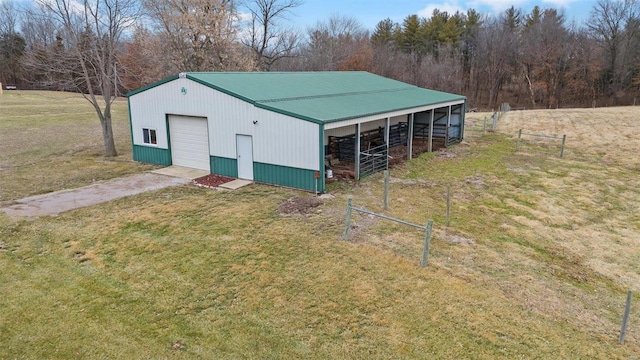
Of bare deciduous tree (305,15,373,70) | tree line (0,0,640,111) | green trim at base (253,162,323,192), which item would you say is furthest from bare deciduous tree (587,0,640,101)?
green trim at base (253,162,323,192)

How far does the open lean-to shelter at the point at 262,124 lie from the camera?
512 inches

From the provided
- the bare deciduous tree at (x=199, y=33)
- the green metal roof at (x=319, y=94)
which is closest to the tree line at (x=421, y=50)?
the bare deciduous tree at (x=199, y=33)

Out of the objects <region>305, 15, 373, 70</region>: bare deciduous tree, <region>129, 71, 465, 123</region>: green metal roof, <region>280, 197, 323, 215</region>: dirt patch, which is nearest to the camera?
<region>280, 197, 323, 215</region>: dirt patch

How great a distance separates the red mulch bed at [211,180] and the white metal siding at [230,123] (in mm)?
786

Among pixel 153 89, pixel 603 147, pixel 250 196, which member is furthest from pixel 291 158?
pixel 603 147

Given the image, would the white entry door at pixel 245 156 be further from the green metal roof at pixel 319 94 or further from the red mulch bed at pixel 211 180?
the green metal roof at pixel 319 94

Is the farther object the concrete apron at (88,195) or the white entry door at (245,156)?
the white entry door at (245,156)

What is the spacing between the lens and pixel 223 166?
14805 mm

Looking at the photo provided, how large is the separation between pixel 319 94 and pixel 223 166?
533cm

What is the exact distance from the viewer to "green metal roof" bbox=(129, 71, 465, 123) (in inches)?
545

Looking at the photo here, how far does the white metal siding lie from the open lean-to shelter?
3 cm

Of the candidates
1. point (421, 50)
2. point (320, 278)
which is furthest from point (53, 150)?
point (421, 50)

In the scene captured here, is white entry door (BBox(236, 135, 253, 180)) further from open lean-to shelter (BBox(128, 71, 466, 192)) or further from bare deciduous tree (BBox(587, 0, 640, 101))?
bare deciduous tree (BBox(587, 0, 640, 101))

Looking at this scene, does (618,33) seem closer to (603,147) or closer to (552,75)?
(552,75)
